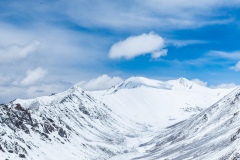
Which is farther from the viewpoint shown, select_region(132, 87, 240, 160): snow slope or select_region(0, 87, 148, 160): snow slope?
select_region(0, 87, 148, 160): snow slope

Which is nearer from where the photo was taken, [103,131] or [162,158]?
[162,158]

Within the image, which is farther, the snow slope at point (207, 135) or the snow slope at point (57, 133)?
the snow slope at point (57, 133)

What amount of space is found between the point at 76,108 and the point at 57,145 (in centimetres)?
7134

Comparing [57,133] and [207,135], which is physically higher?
[207,135]

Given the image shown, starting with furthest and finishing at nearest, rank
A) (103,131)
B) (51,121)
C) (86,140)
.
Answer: (103,131) → (86,140) → (51,121)

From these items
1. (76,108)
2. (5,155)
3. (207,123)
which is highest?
(76,108)

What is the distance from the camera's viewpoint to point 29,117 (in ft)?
338

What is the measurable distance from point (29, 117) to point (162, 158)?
174 feet

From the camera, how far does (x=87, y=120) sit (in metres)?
170

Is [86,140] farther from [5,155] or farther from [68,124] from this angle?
[5,155]

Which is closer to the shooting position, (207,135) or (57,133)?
(207,135)

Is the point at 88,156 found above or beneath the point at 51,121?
beneath

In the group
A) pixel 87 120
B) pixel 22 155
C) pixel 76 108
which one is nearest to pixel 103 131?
pixel 87 120

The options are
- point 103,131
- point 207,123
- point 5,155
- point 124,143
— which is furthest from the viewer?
point 103,131
